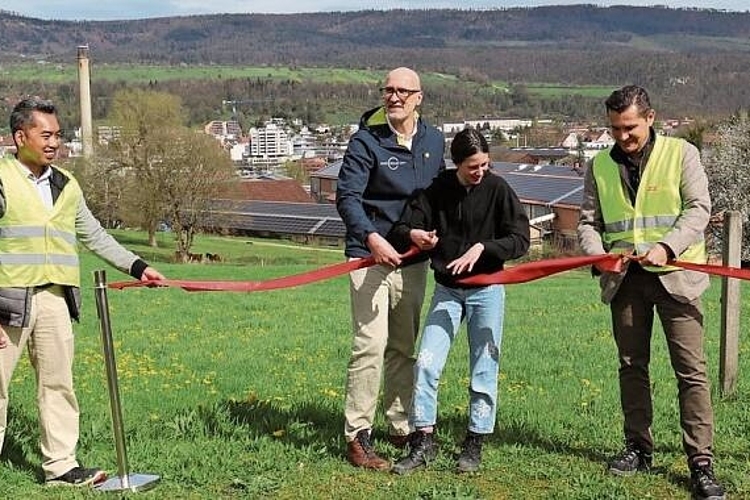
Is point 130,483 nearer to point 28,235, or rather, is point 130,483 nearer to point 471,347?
point 28,235

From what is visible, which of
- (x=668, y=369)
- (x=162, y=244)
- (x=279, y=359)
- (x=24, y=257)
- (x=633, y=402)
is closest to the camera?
(x=24, y=257)

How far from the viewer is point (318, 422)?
293 inches

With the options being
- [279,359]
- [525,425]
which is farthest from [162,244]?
[525,425]

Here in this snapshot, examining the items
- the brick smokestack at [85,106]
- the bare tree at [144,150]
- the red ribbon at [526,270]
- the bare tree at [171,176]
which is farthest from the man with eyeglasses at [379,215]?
the brick smokestack at [85,106]

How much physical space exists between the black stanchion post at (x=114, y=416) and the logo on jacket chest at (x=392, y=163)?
197cm

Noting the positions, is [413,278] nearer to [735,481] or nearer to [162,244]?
[735,481]

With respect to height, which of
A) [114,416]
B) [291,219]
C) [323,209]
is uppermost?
[114,416]

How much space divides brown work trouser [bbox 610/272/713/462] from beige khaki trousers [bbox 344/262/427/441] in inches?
54.5

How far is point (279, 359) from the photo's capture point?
10539 millimetres

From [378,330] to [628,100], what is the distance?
220 centimetres

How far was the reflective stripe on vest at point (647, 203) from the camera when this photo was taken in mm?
5734

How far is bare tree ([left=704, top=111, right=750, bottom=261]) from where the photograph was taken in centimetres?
5325

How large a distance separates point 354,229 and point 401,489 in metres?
1.71

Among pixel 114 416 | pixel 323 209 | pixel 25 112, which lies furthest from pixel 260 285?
pixel 323 209
